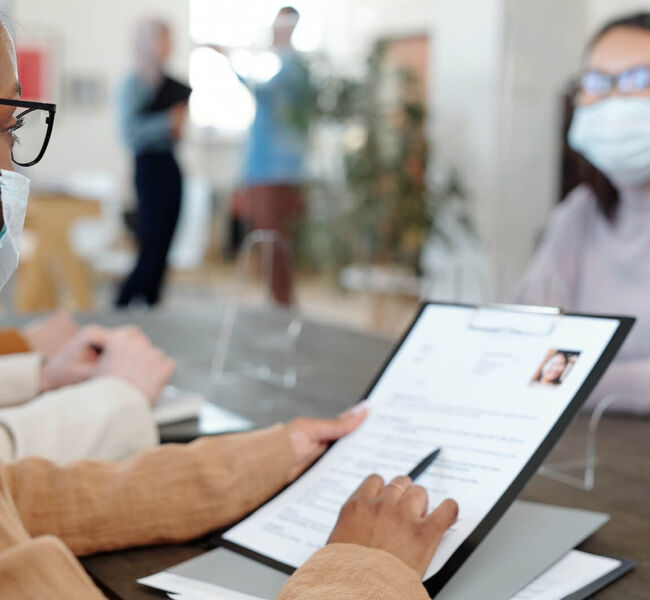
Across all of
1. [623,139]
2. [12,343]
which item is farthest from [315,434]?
[623,139]

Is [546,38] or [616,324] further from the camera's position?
[546,38]

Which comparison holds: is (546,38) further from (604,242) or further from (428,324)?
(428,324)

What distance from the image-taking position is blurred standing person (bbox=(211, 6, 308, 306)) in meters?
4.04

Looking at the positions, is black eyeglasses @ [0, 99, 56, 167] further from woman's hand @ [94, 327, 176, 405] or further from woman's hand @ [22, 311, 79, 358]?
woman's hand @ [22, 311, 79, 358]

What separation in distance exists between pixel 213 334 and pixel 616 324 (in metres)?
1.14

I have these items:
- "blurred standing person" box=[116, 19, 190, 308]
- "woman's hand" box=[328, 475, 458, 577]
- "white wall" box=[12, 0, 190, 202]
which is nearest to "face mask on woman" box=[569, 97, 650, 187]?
"woman's hand" box=[328, 475, 458, 577]

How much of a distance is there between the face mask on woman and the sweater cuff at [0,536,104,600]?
125 cm

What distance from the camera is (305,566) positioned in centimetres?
57

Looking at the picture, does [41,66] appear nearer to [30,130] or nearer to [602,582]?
[30,130]

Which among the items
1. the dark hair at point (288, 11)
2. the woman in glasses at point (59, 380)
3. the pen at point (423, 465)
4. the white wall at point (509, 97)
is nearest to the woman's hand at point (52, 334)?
the woman in glasses at point (59, 380)

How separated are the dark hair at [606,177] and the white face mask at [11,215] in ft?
3.82

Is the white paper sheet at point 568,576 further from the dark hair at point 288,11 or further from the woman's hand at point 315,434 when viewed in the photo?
the dark hair at point 288,11

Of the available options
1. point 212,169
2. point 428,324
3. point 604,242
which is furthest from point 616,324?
point 212,169

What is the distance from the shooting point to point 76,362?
1.09 m
